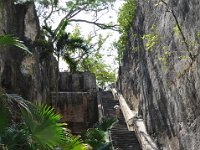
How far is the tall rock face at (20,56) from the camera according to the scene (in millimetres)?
11703

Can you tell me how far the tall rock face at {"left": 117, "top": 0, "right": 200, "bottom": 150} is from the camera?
7.90 m

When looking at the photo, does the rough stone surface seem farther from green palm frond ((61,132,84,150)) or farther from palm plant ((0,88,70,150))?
palm plant ((0,88,70,150))

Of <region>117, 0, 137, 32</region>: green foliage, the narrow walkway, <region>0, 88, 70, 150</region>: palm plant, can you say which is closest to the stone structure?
the narrow walkway

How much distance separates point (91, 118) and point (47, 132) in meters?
14.7

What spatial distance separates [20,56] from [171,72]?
5678 mm

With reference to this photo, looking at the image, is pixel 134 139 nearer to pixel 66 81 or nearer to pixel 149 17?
pixel 149 17

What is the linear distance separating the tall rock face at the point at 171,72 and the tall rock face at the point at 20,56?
4.10 m

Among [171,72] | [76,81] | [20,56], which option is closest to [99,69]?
[76,81]

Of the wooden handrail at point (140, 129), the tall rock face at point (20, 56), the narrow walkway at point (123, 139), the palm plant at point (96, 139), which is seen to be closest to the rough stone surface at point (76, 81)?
the wooden handrail at point (140, 129)

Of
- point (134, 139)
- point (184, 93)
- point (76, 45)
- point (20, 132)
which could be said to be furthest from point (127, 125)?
point (20, 132)

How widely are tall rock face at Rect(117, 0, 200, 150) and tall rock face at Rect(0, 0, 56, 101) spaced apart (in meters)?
4.10

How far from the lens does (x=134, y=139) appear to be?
12.8 meters

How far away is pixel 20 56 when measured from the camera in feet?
42.7

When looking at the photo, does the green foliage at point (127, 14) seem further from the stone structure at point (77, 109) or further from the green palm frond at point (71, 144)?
the green palm frond at point (71, 144)
